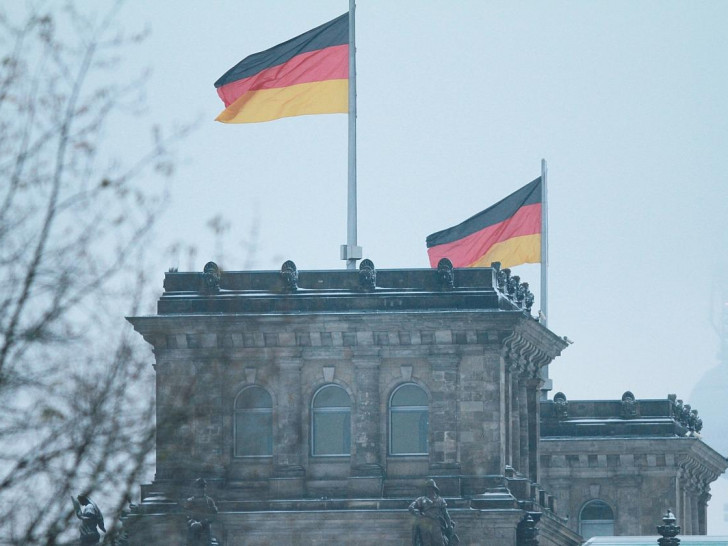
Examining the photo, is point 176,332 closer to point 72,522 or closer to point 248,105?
point 248,105

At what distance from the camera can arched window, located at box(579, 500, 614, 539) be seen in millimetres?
92250

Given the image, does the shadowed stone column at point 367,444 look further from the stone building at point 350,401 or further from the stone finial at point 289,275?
the stone finial at point 289,275

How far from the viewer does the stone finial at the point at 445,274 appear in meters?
72.2

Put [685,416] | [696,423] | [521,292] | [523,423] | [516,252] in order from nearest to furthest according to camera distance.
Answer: [521,292] → [523,423] → [516,252] → [685,416] → [696,423]

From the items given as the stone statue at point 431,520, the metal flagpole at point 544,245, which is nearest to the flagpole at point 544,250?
the metal flagpole at point 544,245

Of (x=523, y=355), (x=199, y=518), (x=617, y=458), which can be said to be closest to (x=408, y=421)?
(x=523, y=355)

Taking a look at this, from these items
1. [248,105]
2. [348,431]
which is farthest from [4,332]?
[348,431]

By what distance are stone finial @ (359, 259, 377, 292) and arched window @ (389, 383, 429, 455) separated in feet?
11.1

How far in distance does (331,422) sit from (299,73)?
454 inches

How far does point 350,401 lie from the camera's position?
238ft

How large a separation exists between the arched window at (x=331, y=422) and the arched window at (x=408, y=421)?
4.81ft

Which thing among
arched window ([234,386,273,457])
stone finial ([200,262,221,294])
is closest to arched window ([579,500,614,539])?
arched window ([234,386,273,457])

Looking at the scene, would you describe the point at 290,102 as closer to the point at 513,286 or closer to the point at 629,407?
the point at 513,286

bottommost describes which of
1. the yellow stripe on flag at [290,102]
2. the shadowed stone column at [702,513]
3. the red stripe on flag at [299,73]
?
the shadowed stone column at [702,513]
